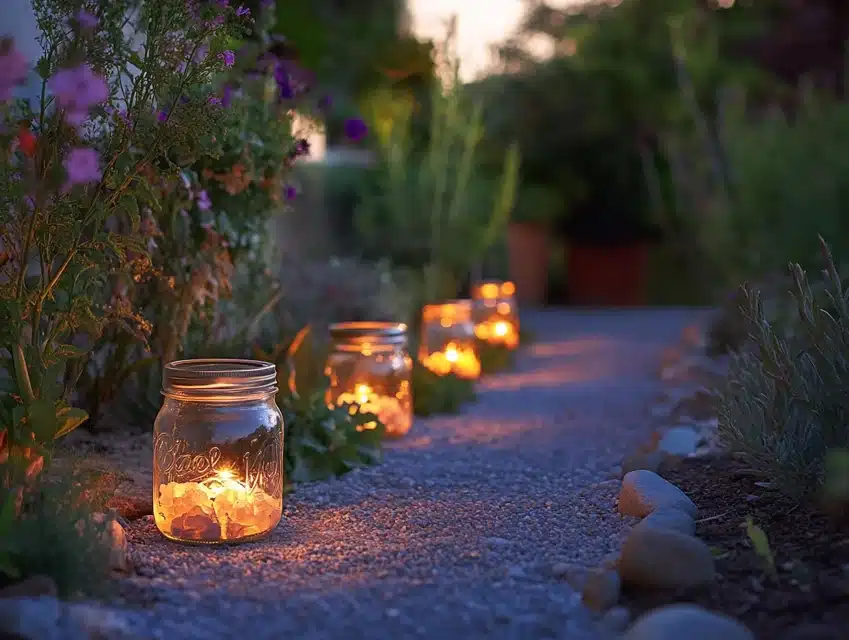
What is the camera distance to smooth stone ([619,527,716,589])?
6.94 feet

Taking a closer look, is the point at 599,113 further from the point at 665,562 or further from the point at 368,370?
the point at 665,562

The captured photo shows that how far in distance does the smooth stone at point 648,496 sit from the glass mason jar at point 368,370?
1.42m

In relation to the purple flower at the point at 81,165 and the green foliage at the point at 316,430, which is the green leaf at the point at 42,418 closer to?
the purple flower at the point at 81,165

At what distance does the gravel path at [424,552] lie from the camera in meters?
2.02

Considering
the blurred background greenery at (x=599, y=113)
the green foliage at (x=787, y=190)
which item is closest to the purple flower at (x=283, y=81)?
the green foliage at (x=787, y=190)

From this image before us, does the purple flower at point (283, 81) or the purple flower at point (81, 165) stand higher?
the purple flower at point (283, 81)

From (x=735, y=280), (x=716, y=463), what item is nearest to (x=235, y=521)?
(x=716, y=463)

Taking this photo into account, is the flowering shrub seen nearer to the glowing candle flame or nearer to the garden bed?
the glowing candle flame

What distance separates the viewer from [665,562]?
212 cm

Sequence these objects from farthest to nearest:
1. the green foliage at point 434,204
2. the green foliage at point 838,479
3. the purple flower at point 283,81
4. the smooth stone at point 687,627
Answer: the green foliage at point 434,204 < the purple flower at point 283,81 < the green foliage at point 838,479 < the smooth stone at point 687,627

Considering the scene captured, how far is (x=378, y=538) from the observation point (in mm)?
2604

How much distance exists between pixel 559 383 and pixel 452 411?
1374 mm

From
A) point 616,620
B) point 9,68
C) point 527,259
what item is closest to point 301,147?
point 9,68

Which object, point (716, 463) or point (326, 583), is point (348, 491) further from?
point (716, 463)
